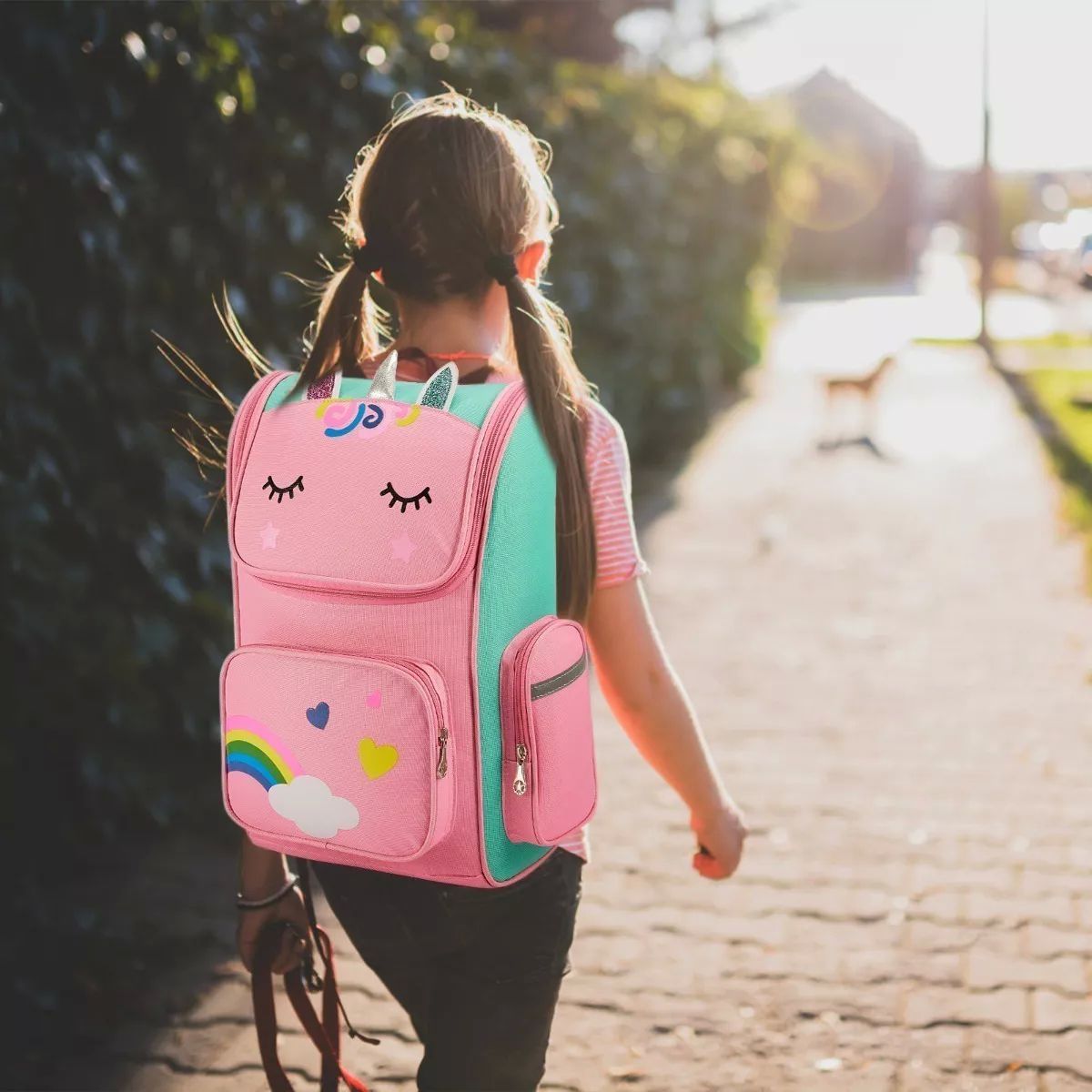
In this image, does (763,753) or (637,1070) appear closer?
(637,1070)

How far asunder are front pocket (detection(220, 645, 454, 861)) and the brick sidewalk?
5.42ft

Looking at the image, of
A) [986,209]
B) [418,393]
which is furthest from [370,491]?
[986,209]

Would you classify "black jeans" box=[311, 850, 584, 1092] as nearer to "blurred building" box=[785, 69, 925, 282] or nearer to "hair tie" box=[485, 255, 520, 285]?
"hair tie" box=[485, 255, 520, 285]

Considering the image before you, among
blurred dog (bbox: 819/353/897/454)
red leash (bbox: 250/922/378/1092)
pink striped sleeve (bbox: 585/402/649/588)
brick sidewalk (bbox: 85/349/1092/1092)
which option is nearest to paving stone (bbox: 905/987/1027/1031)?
brick sidewalk (bbox: 85/349/1092/1092)

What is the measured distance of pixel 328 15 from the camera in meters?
4.63

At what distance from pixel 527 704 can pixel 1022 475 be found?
1030 cm

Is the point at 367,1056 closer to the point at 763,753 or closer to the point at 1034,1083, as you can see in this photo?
the point at 1034,1083

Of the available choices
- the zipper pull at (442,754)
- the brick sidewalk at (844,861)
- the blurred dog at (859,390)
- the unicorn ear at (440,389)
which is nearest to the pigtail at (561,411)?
the unicorn ear at (440,389)

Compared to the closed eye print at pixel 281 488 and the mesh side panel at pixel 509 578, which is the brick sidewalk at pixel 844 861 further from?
the closed eye print at pixel 281 488

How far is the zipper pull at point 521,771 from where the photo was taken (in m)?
1.79

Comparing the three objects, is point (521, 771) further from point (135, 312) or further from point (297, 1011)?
point (135, 312)

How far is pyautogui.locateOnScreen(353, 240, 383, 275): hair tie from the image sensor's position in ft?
6.37

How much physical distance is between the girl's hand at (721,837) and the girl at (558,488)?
0.47ft

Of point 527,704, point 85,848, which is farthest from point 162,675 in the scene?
point 527,704
